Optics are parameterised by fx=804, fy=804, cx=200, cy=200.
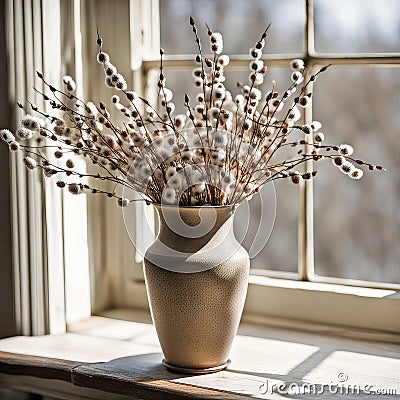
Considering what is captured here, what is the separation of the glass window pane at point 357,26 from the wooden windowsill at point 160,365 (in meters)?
0.55

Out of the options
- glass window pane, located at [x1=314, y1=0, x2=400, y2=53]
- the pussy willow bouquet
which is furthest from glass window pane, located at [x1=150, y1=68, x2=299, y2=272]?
the pussy willow bouquet

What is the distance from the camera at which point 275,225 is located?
1.69m

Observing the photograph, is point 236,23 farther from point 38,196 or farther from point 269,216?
point 38,196

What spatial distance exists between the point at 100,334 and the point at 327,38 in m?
0.73

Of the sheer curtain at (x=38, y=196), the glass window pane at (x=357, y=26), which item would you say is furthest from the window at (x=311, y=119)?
the sheer curtain at (x=38, y=196)

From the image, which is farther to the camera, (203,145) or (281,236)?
(281,236)

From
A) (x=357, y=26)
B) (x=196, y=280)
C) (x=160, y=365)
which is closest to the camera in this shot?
(x=196, y=280)

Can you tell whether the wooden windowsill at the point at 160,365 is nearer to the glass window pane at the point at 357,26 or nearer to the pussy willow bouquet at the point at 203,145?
the pussy willow bouquet at the point at 203,145

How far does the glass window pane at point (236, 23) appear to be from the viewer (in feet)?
5.12

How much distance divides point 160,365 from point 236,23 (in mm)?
689

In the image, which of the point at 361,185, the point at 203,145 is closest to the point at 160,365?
the point at 203,145

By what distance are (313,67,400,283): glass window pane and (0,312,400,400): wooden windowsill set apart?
0.53 ft

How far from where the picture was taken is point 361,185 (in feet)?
5.24

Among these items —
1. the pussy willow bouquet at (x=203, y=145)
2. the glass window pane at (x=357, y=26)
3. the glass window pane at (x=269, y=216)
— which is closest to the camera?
the pussy willow bouquet at (x=203, y=145)
